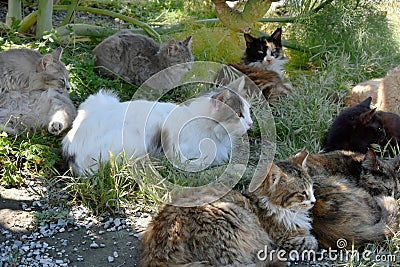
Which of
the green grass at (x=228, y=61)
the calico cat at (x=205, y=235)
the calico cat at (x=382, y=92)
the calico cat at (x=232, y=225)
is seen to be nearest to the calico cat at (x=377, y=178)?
the green grass at (x=228, y=61)

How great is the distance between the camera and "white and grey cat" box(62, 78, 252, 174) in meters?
4.71

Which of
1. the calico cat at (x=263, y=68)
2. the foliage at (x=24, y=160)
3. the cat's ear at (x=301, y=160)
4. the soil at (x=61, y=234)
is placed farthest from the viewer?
the calico cat at (x=263, y=68)

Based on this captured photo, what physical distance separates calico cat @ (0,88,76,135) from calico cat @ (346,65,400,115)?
111 inches

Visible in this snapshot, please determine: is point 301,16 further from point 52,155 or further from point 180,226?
point 180,226

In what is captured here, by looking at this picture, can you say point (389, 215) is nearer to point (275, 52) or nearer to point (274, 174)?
point (274, 174)

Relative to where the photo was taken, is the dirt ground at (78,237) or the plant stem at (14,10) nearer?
the dirt ground at (78,237)

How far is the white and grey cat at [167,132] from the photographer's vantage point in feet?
15.5

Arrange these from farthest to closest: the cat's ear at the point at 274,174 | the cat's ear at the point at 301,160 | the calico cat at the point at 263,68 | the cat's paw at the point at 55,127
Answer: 1. the calico cat at the point at 263,68
2. the cat's paw at the point at 55,127
3. the cat's ear at the point at 301,160
4. the cat's ear at the point at 274,174

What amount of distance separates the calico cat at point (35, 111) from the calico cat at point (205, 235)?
1620 mm

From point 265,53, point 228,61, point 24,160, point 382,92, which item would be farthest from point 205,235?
point 228,61

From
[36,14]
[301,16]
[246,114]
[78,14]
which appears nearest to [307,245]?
[246,114]

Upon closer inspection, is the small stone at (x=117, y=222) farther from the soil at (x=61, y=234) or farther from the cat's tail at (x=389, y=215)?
the cat's tail at (x=389, y=215)

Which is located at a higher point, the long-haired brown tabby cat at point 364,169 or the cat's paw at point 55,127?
the long-haired brown tabby cat at point 364,169

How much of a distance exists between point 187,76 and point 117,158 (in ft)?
6.74
